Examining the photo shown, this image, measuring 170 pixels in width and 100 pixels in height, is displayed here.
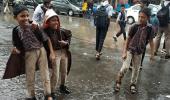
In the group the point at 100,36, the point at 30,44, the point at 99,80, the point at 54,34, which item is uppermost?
the point at 54,34

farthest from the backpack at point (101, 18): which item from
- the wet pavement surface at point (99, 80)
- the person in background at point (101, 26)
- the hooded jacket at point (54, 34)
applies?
the hooded jacket at point (54, 34)

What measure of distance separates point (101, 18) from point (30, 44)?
5.01 m

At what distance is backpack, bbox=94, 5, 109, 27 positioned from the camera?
10992 mm

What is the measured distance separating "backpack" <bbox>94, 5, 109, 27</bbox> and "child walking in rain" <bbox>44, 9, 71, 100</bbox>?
3.99 meters

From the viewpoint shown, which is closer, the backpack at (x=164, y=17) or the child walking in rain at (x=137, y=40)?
the child walking in rain at (x=137, y=40)

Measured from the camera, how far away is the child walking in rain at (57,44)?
6531 millimetres

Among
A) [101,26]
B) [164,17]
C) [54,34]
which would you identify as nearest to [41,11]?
[54,34]

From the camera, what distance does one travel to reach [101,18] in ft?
36.2

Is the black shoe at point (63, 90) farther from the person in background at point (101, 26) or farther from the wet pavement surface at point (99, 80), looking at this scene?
the person in background at point (101, 26)

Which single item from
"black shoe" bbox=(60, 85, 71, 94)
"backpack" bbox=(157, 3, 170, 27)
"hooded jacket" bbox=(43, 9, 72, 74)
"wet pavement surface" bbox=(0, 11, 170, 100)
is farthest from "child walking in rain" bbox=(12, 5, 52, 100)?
"backpack" bbox=(157, 3, 170, 27)

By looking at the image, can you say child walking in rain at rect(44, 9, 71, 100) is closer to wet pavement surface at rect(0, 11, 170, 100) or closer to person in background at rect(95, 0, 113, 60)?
wet pavement surface at rect(0, 11, 170, 100)

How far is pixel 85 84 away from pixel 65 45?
5.36 ft

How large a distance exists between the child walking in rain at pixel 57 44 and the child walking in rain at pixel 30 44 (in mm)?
261

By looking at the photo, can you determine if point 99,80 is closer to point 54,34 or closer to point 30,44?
point 54,34
